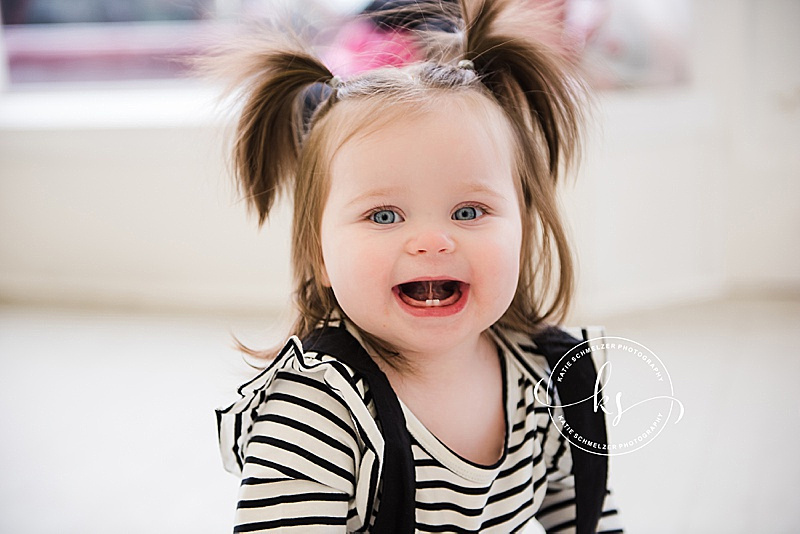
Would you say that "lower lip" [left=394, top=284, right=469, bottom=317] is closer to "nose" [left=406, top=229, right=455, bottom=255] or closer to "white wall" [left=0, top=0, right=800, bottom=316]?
"nose" [left=406, top=229, right=455, bottom=255]

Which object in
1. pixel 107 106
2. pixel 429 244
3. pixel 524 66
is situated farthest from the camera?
pixel 107 106

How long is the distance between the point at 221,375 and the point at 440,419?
103 cm

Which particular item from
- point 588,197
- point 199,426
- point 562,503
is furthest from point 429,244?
point 588,197

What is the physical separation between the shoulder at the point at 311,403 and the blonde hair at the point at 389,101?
0.07 metres

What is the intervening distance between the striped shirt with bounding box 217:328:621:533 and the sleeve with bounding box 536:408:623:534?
0.05 meters

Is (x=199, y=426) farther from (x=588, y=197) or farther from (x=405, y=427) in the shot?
(x=588, y=197)

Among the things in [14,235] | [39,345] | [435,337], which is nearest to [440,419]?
[435,337]

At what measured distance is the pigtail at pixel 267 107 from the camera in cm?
82

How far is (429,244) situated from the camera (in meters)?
0.72

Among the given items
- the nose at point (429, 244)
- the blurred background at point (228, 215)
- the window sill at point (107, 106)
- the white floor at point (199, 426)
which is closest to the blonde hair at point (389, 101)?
the nose at point (429, 244)

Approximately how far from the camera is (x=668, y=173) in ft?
6.84

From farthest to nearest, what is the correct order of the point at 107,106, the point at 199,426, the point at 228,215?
the point at 107,106
the point at 228,215
the point at 199,426

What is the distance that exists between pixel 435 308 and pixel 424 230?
0.07 metres

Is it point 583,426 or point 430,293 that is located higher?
point 430,293
